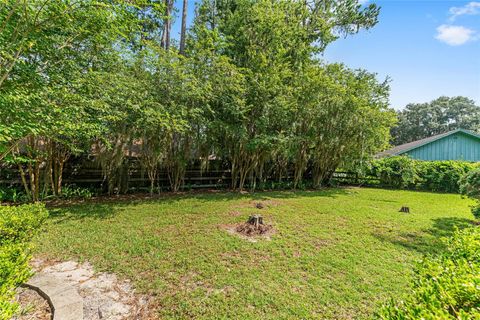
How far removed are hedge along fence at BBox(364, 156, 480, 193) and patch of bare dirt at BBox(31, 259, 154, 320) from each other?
12.4 meters

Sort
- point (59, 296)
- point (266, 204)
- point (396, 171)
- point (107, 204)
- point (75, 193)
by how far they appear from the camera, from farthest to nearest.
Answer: point (396, 171) → point (266, 204) → point (75, 193) → point (107, 204) → point (59, 296)

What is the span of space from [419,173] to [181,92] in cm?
1388

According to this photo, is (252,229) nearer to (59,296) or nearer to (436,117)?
(59,296)

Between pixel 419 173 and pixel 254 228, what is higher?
pixel 419 173

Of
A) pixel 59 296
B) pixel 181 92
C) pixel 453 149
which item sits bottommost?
pixel 59 296

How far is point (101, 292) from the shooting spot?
Result: 2602 millimetres

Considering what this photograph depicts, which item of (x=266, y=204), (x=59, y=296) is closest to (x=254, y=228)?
(x=266, y=204)

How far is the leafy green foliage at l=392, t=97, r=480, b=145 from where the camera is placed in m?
32.1

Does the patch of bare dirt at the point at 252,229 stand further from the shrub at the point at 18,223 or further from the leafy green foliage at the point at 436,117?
the leafy green foliage at the point at 436,117

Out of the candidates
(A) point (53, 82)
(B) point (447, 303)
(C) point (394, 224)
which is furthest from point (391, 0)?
(A) point (53, 82)

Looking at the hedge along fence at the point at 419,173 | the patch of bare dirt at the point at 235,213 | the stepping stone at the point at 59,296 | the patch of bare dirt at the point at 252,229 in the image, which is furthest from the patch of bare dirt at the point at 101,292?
the hedge along fence at the point at 419,173

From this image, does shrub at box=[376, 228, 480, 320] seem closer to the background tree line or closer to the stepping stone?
the stepping stone

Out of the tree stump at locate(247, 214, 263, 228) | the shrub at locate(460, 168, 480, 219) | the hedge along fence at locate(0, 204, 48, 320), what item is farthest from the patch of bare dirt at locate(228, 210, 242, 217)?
the shrub at locate(460, 168, 480, 219)

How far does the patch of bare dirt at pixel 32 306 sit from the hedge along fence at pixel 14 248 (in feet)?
0.40
